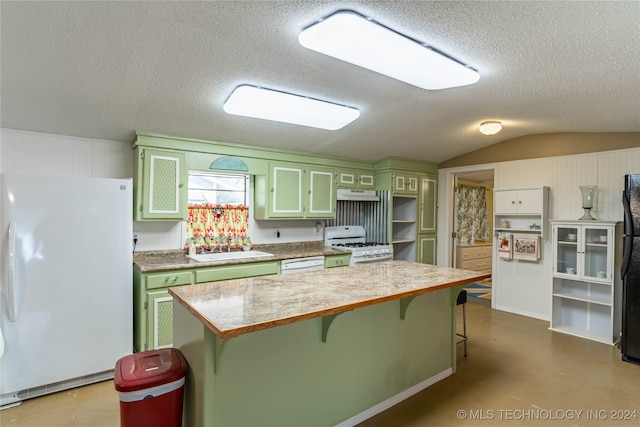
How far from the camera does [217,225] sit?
12.3ft

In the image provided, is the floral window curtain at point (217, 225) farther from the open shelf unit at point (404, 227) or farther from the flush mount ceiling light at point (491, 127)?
the flush mount ceiling light at point (491, 127)

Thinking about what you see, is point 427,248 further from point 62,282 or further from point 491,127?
point 62,282

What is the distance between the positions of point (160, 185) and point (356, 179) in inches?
99.3

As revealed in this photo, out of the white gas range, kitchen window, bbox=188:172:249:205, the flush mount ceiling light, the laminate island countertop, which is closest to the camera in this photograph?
the laminate island countertop

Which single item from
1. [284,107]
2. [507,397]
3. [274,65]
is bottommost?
[507,397]

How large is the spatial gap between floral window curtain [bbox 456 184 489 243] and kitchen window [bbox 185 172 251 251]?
4568 millimetres

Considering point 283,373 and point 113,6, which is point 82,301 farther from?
point 113,6

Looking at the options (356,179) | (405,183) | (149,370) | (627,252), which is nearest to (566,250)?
(627,252)

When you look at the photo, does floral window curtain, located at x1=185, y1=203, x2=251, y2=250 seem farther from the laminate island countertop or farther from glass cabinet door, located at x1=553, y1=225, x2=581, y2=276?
glass cabinet door, located at x1=553, y1=225, x2=581, y2=276

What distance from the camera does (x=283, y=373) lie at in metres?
1.84

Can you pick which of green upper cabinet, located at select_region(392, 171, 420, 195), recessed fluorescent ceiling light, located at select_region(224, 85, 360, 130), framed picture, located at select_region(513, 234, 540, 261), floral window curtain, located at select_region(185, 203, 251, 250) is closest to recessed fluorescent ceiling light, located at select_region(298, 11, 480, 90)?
recessed fluorescent ceiling light, located at select_region(224, 85, 360, 130)

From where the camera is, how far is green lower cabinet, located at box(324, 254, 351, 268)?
12.9 ft

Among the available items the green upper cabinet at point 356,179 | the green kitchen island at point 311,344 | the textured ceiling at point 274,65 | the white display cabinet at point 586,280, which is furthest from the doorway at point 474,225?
the green kitchen island at point 311,344

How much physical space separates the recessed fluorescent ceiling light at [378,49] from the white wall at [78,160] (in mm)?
2427
